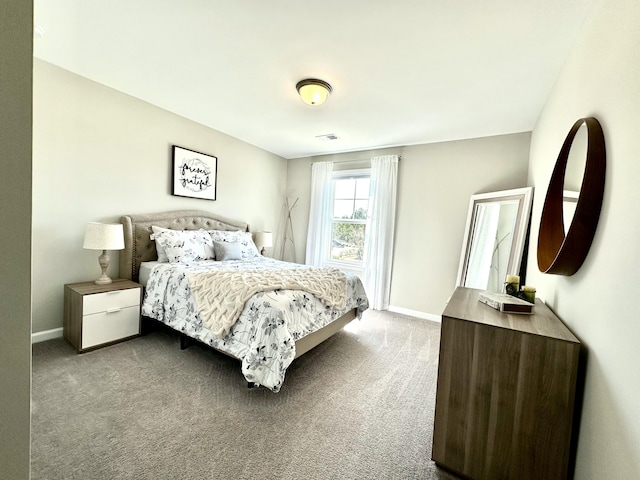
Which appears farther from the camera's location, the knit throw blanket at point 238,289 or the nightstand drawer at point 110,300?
the nightstand drawer at point 110,300

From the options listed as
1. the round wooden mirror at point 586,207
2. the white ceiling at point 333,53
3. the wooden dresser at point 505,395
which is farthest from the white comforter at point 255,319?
the white ceiling at point 333,53

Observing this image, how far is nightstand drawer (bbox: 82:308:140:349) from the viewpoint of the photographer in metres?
2.40

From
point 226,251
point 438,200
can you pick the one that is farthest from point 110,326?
point 438,200

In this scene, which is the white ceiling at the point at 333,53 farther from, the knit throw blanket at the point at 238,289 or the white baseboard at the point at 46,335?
the white baseboard at the point at 46,335

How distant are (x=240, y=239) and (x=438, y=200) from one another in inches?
113

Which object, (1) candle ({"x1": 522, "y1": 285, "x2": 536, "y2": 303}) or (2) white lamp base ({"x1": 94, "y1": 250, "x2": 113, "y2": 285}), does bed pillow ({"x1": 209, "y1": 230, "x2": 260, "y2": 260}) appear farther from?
(1) candle ({"x1": 522, "y1": 285, "x2": 536, "y2": 303})

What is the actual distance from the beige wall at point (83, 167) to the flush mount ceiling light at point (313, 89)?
192 centimetres

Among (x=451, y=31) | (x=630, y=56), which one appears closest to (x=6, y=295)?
(x=630, y=56)

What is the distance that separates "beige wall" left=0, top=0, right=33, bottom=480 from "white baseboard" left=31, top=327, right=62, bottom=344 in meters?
2.69

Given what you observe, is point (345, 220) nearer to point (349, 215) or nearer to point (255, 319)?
point (349, 215)

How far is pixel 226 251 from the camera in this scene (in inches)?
136

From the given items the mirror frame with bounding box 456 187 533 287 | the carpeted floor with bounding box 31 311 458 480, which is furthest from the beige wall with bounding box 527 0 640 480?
the mirror frame with bounding box 456 187 533 287

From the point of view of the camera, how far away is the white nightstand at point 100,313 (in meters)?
2.38

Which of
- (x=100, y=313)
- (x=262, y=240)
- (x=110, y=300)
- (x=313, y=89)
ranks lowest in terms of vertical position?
(x=100, y=313)
